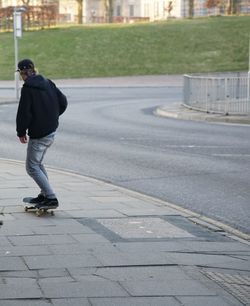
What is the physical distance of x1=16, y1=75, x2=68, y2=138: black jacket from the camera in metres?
8.22

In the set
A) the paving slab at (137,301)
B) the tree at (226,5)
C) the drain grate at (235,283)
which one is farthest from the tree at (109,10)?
the paving slab at (137,301)

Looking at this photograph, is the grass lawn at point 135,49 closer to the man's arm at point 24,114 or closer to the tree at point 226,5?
the tree at point 226,5

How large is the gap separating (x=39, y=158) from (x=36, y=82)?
91 centimetres

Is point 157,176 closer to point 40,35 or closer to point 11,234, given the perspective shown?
point 11,234

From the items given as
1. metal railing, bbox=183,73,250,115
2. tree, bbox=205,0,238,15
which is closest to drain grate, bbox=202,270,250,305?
metal railing, bbox=183,73,250,115

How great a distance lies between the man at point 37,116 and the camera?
8.22 meters

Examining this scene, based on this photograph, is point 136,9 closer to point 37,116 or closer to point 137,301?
point 37,116

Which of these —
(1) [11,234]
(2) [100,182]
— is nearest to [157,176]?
(2) [100,182]

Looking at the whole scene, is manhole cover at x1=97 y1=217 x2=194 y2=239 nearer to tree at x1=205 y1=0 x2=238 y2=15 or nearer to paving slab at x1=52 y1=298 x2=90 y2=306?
paving slab at x1=52 y1=298 x2=90 y2=306

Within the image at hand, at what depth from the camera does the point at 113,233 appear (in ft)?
24.9

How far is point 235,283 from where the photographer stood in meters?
5.87

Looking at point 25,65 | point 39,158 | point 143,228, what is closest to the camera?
point 143,228

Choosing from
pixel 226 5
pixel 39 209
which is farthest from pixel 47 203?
pixel 226 5

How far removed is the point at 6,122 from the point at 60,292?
53.1 ft
